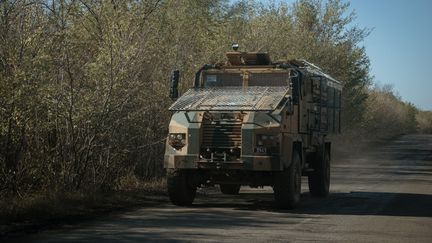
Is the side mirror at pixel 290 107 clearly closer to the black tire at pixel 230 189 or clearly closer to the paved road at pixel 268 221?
the paved road at pixel 268 221

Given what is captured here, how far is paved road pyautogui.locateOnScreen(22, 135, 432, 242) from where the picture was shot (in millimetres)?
9164

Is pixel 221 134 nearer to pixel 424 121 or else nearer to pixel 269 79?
pixel 269 79

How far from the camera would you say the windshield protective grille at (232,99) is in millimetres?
12172

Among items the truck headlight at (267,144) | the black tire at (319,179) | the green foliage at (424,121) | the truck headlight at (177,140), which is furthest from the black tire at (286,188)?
the green foliage at (424,121)

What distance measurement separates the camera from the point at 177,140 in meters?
12.1

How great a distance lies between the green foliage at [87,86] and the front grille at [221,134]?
7.84 ft

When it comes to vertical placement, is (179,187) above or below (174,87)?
below

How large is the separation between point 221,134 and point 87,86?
332cm

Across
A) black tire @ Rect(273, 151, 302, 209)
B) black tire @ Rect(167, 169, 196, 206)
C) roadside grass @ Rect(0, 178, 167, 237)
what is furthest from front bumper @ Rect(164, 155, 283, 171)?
roadside grass @ Rect(0, 178, 167, 237)

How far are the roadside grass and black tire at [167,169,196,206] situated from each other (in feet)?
2.88

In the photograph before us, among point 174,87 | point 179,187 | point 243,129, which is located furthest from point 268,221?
point 174,87

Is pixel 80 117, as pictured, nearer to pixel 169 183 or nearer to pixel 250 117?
pixel 169 183

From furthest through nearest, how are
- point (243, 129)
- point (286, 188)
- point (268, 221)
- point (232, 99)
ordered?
point (232, 99)
point (286, 188)
point (243, 129)
point (268, 221)

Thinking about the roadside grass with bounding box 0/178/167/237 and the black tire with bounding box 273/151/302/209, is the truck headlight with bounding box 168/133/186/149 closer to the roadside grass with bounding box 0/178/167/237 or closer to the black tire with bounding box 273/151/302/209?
the roadside grass with bounding box 0/178/167/237
